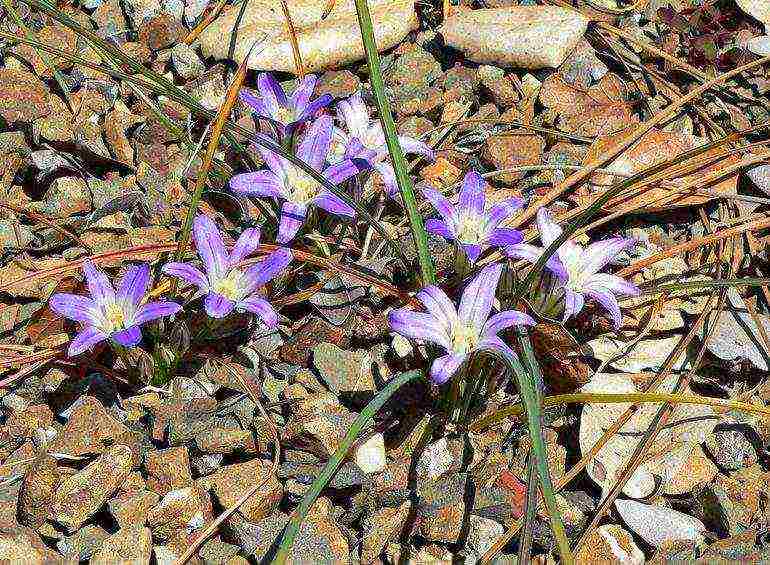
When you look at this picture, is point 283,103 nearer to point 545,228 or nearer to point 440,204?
point 440,204

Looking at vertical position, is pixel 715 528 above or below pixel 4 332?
below

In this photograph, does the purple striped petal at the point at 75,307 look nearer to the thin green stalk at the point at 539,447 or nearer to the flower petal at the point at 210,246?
the flower petal at the point at 210,246

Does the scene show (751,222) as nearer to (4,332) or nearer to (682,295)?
(682,295)

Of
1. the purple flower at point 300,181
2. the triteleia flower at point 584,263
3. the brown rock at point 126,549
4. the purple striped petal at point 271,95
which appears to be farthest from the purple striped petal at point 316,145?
the brown rock at point 126,549

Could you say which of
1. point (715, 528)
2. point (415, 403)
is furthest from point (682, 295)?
point (415, 403)

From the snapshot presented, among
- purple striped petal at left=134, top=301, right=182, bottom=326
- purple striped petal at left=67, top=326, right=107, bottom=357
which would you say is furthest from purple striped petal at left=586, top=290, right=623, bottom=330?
purple striped petal at left=67, top=326, right=107, bottom=357

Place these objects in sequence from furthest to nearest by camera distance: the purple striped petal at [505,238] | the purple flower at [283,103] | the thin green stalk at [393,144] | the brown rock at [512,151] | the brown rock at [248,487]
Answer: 1. the brown rock at [512,151]
2. the purple flower at [283,103]
3. the purple striped petal at [505,238]
4. the brown rock at [248,487]
5. the thin green stalk at [393,144]

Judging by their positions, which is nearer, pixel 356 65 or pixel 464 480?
pixel 464 480
